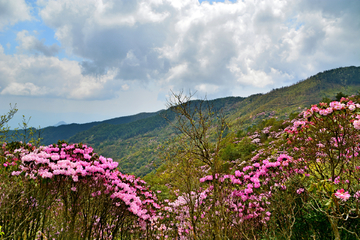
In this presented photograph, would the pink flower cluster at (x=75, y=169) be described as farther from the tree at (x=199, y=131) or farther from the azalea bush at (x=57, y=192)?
the tree at (x=199, y=131)

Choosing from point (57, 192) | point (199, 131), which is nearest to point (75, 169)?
point (57, 192)

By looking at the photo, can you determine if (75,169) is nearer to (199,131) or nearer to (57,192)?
(57,192)

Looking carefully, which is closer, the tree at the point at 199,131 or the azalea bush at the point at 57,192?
the azalea bush at the point at 57,192

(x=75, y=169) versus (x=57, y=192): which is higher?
(x=75, y=169)

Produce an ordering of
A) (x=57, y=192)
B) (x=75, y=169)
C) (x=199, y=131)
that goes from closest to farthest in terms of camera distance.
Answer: (x=57, y=192) → (x=75, y=169) → (x=199, y=131)

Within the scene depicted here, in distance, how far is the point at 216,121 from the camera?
16.5 ft

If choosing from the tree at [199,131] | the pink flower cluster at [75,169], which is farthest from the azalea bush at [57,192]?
the tree at [199,131]

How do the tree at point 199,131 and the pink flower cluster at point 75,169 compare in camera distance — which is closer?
the pink flower cluster at point 75,169

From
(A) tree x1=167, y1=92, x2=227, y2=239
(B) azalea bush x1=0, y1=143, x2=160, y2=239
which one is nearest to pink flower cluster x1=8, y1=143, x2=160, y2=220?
(B) azalea bush x1=0, y1=143, x2=160, y2=239

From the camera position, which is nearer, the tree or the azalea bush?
the azalea bush

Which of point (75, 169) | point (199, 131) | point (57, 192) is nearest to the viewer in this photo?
point (57, 192)

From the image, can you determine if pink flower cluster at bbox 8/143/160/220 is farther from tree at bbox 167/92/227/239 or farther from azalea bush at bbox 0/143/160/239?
tree at bbox 167/92/227/239

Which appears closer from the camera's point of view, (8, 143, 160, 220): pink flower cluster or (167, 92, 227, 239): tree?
(8, 143, 160, 220): pink flower cluster

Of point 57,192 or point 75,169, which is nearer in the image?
point 57,192
